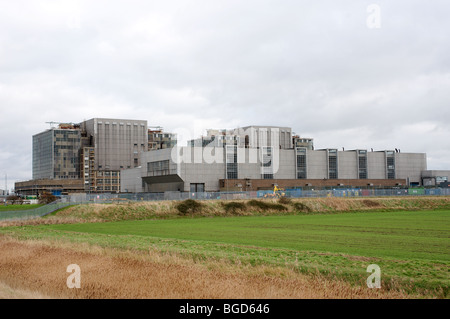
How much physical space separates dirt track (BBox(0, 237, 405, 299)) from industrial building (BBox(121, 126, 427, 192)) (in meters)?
106

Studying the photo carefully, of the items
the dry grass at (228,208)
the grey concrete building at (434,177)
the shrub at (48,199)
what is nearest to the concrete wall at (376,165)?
the grey concrete building at (434,177)

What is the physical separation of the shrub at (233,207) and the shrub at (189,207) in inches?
164

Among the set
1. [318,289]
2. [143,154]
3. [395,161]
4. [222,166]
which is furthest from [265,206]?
[395,161]

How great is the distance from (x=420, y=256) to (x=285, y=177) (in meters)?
117

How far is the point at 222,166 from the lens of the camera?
13125cm

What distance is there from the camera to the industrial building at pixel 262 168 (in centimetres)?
12850

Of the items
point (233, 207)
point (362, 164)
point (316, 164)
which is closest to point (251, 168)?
point (316, 164)

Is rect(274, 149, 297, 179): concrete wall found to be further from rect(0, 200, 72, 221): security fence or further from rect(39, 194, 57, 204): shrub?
rect(0, 200, 72, 221): security fence

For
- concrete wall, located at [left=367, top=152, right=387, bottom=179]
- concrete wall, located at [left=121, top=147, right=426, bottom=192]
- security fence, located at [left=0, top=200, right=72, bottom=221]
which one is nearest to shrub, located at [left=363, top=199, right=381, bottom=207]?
concrete wall, located at [left=121, top=147, right=426, bottom=192]

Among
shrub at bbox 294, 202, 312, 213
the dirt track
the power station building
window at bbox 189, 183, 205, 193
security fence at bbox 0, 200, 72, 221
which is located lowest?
shrub at bbox 294, 202, 312, 213

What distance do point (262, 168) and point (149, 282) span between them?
121 m

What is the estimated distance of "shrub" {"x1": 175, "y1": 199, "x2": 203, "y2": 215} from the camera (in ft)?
237
